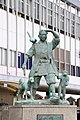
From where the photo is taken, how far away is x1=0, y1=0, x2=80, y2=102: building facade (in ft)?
132

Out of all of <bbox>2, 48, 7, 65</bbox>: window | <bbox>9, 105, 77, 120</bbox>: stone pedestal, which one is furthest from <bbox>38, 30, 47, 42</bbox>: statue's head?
<bbox>2, 48, 7, 65</bbox>: window

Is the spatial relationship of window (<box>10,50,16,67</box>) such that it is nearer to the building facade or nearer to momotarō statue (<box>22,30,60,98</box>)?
the building facade

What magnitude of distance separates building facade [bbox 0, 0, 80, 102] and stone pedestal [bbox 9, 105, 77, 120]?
21742 mm

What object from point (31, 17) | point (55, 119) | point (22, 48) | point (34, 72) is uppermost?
point (31, 17)

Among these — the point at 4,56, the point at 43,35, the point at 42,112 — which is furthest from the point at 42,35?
the point at 4,56

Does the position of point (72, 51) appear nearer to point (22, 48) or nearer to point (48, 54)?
point (22, 48)

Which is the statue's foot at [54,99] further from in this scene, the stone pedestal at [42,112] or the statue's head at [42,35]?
the statue's head at [42,35]

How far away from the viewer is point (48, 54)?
55.5ft

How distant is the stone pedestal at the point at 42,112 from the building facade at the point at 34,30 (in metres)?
21.7

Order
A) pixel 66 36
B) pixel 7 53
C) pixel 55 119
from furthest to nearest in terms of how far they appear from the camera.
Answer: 1. pixel 66 36
2. pixel 7 53
3. pixel 55 119

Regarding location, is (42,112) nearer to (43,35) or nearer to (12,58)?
(43,35)

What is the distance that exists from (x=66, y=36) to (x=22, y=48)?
11.1 metres

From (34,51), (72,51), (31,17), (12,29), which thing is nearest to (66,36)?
(72,51)

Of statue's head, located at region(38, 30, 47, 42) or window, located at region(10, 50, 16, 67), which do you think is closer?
statue's head, located at region(38, 30, 47, 42)
